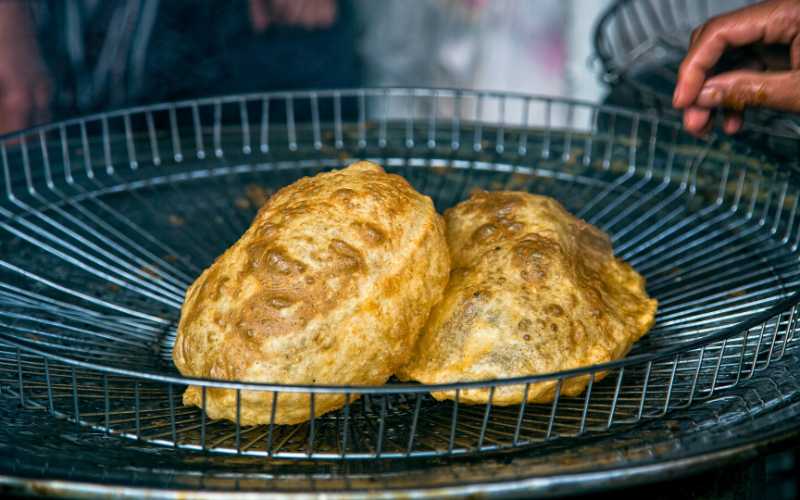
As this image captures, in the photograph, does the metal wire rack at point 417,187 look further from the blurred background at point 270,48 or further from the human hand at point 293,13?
the human hand at point 293,13

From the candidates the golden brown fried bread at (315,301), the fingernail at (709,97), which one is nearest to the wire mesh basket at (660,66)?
the fingernail at (709,97)

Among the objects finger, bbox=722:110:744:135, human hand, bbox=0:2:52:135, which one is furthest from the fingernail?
human hand, bbox=0:2:52:135

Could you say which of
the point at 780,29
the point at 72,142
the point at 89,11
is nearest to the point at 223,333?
the point at 780,29

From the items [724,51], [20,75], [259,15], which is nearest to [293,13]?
[259,15]

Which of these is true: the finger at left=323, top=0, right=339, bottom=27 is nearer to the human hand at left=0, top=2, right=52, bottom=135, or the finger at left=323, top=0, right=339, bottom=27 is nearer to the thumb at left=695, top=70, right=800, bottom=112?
the human hand at left=0, top=2, right=52, bottom=135

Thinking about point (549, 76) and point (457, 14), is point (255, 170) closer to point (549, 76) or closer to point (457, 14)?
point (457, 14)
